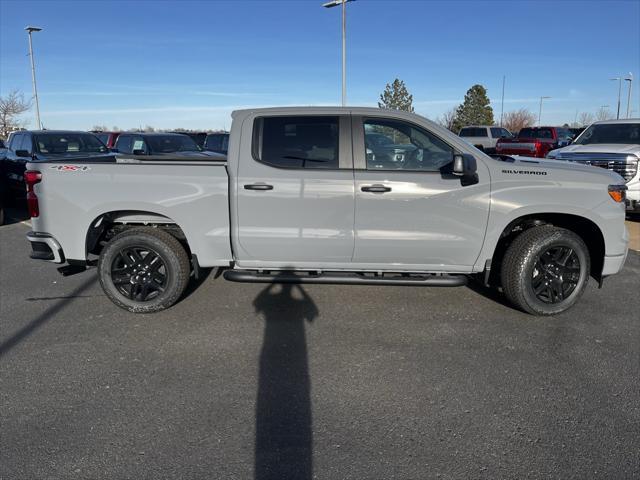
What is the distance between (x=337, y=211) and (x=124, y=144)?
412 inches

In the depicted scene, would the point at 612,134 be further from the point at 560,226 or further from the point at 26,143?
the point at 26,143

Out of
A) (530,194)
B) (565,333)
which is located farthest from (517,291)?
(530,194)

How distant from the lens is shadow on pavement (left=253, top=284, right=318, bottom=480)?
2.79 meters

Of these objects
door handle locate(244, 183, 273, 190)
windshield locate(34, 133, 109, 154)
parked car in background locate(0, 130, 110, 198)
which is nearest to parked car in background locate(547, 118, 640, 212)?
door handle locate(244, 183, 273, 190)

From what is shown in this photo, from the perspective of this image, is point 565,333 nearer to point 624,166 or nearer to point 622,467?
point 622,467

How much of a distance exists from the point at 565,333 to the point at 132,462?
3.69 meters

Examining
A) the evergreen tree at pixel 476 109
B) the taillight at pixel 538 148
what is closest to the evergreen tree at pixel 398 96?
the evergreen tree at pixel 476 109

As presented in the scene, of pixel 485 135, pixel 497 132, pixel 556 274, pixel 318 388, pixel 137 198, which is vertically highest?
pixel 497 132

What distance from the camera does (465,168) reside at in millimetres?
4406

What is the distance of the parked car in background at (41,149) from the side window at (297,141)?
7228 mm

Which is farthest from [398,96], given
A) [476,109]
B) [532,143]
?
[532,143]

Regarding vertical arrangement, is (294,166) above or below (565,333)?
above

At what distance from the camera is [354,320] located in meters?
4.87

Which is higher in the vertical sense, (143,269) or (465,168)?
(465,168)
